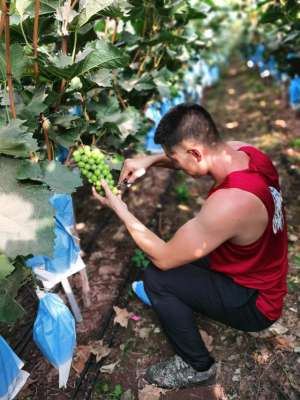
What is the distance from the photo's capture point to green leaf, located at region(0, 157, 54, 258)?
1438 millimetres

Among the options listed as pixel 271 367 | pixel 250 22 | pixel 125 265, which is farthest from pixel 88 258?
pixel 250 22

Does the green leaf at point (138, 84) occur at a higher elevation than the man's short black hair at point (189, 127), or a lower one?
lower

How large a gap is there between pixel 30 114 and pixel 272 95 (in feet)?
22.8

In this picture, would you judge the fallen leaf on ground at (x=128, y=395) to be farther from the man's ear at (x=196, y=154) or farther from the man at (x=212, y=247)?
the man's ear at (x=196, y=154)

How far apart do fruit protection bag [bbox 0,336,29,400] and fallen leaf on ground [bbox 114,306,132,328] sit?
764mm

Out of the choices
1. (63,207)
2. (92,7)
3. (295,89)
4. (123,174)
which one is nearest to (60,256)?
(63,207)

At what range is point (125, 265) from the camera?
317 cm

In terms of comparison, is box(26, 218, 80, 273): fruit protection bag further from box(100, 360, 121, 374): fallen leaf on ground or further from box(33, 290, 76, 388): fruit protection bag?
box(100, 360, 121, 374): fallen leaf on ground

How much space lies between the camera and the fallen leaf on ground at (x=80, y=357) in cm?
236

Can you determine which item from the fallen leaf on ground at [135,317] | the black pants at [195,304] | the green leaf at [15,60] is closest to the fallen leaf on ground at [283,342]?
the black pants at [195,304]

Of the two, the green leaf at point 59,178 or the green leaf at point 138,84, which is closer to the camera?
the green leaf at point 59,178

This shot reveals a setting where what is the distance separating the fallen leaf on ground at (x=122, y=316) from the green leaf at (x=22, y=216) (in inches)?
→ 52.9

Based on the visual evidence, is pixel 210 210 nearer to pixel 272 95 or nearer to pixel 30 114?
pixel 30 114

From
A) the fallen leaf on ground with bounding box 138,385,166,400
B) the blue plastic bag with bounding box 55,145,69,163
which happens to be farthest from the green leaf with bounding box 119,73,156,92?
the fallen leaf on ground with bounding box 138,385,166,400
